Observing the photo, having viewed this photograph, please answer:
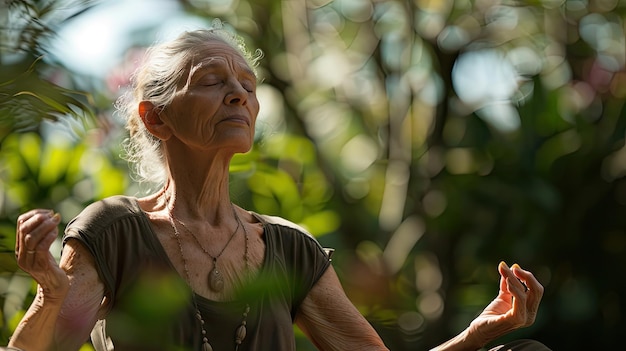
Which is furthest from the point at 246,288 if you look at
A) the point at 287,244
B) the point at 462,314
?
the point at 462,314

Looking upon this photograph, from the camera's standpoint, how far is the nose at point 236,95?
1.83 meters

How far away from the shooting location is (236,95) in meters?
1.83

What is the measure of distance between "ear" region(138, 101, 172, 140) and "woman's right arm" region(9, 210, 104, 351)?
0.26 meters

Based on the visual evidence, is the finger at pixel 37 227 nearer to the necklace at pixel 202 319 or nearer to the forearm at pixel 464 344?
the necklace at pixel 202 319

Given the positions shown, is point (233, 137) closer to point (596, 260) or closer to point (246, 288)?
point (246, 288)

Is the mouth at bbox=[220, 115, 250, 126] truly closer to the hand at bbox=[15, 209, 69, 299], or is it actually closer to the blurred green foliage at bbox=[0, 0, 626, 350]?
the hand at bbox=[15, 209, 69, 299]

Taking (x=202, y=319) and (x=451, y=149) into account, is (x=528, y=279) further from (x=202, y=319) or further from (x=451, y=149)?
(x=451, y=149)

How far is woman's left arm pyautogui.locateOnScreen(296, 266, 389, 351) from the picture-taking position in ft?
6.43

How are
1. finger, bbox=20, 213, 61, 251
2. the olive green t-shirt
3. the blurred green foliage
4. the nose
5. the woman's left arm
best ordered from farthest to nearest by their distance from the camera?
the blurred green foliage
the woman's left arm
the nose
the olive green t-shirt
finger, bbox=20, 213, 61, 251

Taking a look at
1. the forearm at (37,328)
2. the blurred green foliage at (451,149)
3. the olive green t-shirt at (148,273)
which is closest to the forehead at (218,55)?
the olive green t-shirt at (148,273)

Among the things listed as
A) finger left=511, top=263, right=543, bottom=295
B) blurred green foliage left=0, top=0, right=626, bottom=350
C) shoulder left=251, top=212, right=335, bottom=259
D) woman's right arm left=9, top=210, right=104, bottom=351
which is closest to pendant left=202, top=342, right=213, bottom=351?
woman's right arm left=9, top=210, right=104, bottom=351

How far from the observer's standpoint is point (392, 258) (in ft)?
12.2

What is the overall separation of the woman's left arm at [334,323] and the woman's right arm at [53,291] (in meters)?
0.40

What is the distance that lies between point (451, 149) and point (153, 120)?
6.85ft
